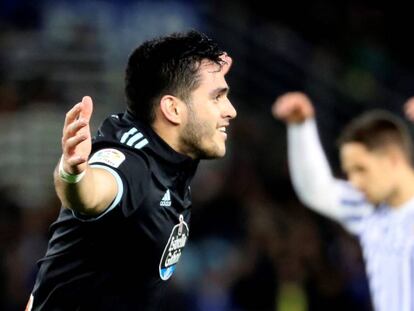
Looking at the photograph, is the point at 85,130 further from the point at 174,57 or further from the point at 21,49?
the point at 21,49

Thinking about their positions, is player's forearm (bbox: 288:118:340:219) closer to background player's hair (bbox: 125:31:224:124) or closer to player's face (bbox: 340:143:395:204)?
player's face (bbox: 340:143:395:204)

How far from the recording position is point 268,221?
8.86 meters

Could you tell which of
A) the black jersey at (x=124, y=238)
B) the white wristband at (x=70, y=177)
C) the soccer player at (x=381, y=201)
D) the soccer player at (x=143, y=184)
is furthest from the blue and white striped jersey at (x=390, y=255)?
the white wristband at (x=70, y=177)

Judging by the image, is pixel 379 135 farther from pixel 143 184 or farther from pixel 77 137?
pixel 77 137

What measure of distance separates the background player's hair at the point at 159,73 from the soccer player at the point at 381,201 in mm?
1574

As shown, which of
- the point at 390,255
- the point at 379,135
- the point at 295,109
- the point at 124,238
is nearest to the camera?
the point at 124,238

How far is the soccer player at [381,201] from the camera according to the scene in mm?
5348

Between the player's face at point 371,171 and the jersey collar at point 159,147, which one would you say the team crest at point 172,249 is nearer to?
the jersey collar at point 159,147

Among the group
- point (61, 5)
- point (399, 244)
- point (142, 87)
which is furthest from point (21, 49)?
point (142, 87)

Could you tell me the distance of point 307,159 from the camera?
241 inches

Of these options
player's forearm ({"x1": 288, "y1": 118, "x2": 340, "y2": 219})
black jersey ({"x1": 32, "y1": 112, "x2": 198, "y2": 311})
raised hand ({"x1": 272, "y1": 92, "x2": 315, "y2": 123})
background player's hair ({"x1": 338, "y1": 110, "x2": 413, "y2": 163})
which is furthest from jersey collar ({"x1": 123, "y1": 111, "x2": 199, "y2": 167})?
player's forearm ({"x1": 288, "y1": 118, "x2": 340, "y2": 219})

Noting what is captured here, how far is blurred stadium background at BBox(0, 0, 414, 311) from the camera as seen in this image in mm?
8188

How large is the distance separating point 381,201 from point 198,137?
5.17ft

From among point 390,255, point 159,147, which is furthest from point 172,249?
point 390,255
